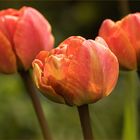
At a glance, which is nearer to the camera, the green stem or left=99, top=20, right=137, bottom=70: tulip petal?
left=99, top=20, right=137, bottom=70: tulip petal

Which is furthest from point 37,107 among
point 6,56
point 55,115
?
point 55,115

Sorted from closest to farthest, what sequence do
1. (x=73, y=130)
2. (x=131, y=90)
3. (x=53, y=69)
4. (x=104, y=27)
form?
1. (x=53, y=69)
2. (x=104, y=27)
3. (x=131, y=90)
4. (x=73, y=130)

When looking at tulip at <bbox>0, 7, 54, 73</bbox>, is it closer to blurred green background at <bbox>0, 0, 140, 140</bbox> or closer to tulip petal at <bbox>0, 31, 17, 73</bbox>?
tulip petal at <bbox>0, 31, 17, 73</bbox>

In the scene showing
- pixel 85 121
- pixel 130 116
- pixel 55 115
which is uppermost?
pixel 85 121

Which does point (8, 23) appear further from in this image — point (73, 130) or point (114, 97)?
point (114, 97)

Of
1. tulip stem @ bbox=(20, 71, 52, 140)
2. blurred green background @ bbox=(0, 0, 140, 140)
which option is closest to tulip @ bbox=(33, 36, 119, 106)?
tulip stem @ bbox=(20, 71, 52, 140)

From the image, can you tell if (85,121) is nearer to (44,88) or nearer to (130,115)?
(44,88)

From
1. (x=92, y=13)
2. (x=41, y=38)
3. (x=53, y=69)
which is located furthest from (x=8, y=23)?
(x=92, y=13)
